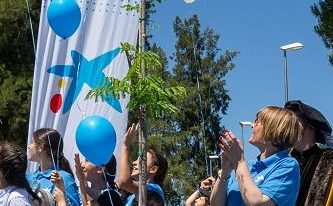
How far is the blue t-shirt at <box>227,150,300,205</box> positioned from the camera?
376 cm

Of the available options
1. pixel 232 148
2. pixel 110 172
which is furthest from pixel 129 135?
pixel 232 148

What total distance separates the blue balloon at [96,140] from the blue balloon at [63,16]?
1.25 metres

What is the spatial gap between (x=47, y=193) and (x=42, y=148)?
67cm

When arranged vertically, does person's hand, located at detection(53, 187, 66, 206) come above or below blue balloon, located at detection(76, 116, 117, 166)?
below

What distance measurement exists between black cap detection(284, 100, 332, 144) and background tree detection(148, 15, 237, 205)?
58.1ft

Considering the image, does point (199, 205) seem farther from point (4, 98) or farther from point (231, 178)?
point (4, 98)

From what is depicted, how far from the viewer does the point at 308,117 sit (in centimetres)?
445

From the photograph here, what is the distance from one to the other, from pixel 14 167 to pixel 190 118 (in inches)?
934

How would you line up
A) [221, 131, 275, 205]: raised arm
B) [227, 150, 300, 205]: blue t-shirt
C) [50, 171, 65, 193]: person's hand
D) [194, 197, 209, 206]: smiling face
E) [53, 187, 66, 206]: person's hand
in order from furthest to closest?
[194, 197, 209, 206]: smiling face → [50, 171, 65, 193]: person's hand → [53, 187, 66, 206]: person's hand → [227, 150, 300, 205]: blue t-shirt → [221, 131, 275, 205]: raised arm

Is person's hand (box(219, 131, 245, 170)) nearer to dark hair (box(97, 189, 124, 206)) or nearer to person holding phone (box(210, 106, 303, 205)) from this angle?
person holding phone (box(210, 106, 303, 205))

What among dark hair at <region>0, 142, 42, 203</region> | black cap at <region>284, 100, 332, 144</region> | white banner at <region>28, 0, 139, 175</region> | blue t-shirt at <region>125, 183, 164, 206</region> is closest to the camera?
black cap at <region>284, 100, 332, 144</region>

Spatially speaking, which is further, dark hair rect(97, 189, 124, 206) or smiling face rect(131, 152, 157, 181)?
smiling face rect(131, 152, 157, 181)

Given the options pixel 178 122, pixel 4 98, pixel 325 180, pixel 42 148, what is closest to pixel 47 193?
pixel 42 148

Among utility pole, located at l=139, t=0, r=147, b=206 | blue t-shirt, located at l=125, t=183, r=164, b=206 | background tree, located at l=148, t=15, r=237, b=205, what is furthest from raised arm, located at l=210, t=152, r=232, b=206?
background tree, located at l=148, t=15, r=237, b=205
